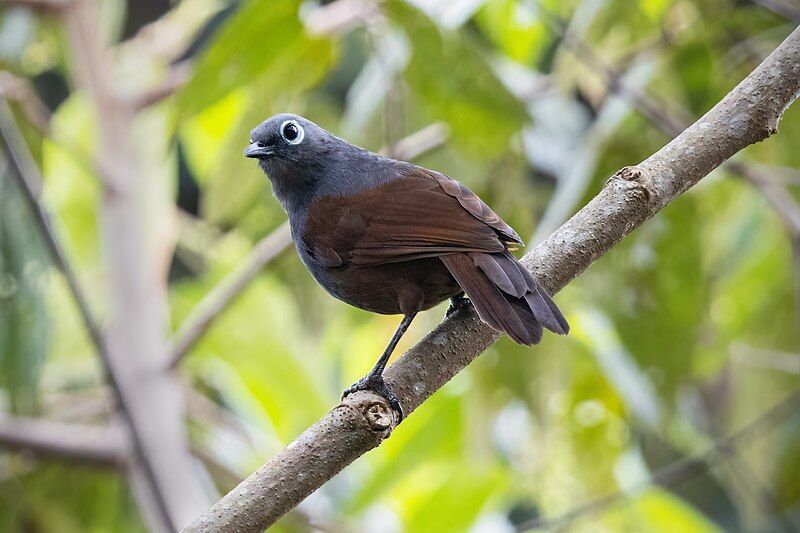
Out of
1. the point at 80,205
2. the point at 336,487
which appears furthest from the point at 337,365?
the point at 80,205

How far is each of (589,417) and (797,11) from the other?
133cm

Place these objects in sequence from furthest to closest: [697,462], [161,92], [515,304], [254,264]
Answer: [161,92] → [697,462] → [254,264] → [515,304]

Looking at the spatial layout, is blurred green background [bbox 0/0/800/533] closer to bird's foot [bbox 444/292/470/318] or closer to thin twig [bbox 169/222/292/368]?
thin twig [bbox 169/222/292/368]

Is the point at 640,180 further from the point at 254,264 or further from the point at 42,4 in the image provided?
the point at 42,4

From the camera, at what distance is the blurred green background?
295 centimetres

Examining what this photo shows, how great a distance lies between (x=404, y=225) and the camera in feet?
8.09

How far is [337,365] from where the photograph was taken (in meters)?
5.23

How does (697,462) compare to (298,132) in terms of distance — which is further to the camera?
(697,462)

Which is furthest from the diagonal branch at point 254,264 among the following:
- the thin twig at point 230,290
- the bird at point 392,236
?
the bird at point 392,236

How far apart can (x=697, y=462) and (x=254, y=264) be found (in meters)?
1.75

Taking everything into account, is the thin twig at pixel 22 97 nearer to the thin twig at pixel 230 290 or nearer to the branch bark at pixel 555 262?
the thin twig at pixel 230 290

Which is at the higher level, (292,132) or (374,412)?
(292,132)

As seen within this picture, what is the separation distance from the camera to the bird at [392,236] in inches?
83.4

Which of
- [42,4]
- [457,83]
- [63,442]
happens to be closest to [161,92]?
[42,4]
